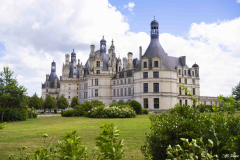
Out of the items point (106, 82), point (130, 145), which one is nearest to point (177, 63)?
point (106, 82)

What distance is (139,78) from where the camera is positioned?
152 feet

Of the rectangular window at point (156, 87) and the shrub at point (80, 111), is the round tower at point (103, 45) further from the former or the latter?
the shrub at point (80, 111)

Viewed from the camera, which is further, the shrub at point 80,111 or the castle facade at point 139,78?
the castle facade at point 139,78

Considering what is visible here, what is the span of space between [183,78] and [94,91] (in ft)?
81.5

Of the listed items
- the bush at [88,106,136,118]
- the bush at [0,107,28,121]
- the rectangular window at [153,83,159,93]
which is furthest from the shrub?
the rectangular window at [153,83,159,93]

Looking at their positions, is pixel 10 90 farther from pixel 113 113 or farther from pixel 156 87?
pixel 156 87

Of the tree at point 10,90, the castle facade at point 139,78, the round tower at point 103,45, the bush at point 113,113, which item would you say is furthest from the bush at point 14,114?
the round tower at point 103,45

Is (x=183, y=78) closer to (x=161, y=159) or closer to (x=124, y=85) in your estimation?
(x=124, y=85)

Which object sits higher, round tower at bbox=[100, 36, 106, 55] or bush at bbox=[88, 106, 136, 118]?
round tower at bbox=[100, 36, 106, 55]

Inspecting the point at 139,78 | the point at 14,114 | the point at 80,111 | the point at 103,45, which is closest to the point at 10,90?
the point at 14,114

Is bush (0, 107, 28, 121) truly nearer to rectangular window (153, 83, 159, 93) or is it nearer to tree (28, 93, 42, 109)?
rectangular window (153, 83, 159, 93)

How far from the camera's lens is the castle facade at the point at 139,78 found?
44.8m

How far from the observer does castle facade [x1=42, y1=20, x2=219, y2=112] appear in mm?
44844

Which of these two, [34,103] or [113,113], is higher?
[34,103]
